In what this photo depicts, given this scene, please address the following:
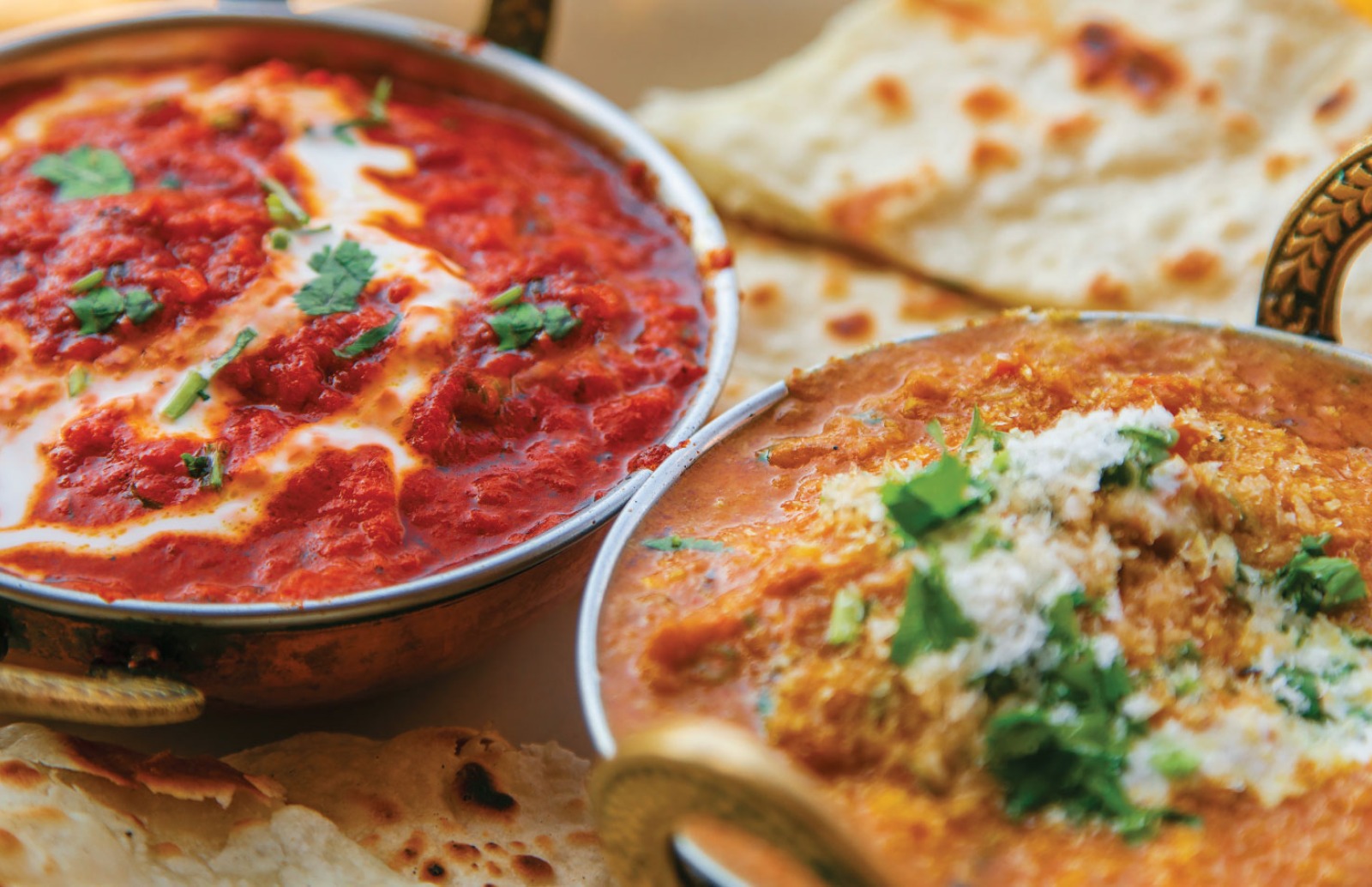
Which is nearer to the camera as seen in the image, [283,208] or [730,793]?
[730,793]

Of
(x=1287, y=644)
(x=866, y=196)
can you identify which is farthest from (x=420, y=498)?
(x=866, y=196)

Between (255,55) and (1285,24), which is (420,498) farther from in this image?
(1285,24)

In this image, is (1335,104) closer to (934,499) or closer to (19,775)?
(934,499)

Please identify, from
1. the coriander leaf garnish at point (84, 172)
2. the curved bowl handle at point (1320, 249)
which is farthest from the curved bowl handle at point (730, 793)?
Answer: the coriander leaf garnish at point (84, 172)

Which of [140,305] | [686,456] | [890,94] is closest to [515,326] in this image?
[686,456]

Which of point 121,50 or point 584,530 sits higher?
point 121,50

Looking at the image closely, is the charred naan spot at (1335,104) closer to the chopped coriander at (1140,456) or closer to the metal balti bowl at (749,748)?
the metal balti bowl at (749,748)

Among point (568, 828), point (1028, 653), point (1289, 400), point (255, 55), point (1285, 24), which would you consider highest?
point (1285, 24)
